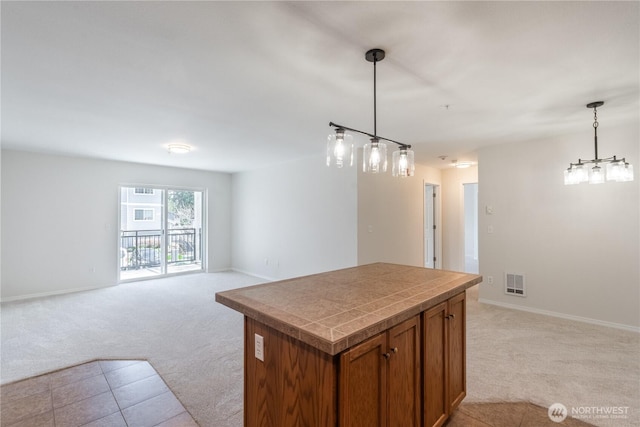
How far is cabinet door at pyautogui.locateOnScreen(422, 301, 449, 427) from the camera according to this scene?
1668 millimetres

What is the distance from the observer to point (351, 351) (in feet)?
3.92

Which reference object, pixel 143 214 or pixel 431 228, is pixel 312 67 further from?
pixel 143 214

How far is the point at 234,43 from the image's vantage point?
186 centimetres

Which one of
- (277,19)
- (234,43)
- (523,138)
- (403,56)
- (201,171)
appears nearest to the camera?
(277,19)

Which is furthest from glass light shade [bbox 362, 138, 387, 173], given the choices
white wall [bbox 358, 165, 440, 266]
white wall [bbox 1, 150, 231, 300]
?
white wall [bbox 1, 150, 231, 300]

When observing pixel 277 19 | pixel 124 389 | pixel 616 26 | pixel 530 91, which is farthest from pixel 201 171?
pixel 616 26

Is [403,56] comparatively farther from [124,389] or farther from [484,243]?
[484,243]

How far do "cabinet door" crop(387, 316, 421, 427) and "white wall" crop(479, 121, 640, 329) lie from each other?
140 inches

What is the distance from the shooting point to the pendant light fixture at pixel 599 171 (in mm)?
2817

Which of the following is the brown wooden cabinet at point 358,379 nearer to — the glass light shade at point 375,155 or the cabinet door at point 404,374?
the cabinet door at point 404,374

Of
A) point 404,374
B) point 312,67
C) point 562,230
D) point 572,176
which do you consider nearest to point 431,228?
point 562,230

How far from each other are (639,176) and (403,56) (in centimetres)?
350

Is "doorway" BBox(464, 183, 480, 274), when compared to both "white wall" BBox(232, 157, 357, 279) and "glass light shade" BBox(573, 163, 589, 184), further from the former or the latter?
"glass light shade" BBox(573, 163, 589, 184)

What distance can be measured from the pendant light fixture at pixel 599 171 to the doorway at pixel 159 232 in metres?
6.84
